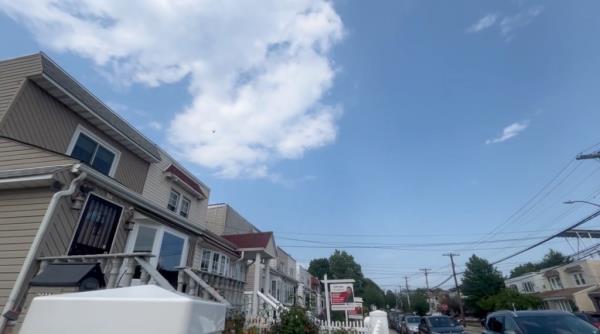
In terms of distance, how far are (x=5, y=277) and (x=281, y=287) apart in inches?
770

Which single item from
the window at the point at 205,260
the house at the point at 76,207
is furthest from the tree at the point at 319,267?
the house at the point at 76,207

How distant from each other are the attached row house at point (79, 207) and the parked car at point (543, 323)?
6450 mm

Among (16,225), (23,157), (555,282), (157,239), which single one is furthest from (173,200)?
(555,282)

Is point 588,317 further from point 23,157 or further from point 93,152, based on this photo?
point 23,157

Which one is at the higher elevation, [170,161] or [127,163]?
[170,161]

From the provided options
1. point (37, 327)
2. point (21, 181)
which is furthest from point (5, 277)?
point (37, 327)

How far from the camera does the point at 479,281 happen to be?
38.5 meters

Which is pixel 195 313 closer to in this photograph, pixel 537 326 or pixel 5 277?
pixel 5 277

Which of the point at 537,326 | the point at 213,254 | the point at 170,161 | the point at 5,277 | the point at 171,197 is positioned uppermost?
the point at 170,161

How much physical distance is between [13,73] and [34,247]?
5.67 m

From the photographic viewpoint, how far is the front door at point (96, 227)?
645cm

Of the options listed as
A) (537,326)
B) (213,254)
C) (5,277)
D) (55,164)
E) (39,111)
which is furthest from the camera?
(213,254)

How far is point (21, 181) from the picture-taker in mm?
6090

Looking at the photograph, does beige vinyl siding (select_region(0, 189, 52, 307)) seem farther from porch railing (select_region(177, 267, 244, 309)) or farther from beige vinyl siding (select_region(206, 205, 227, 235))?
beige vinyl siding (select_region(206, 205, 227, 235))
